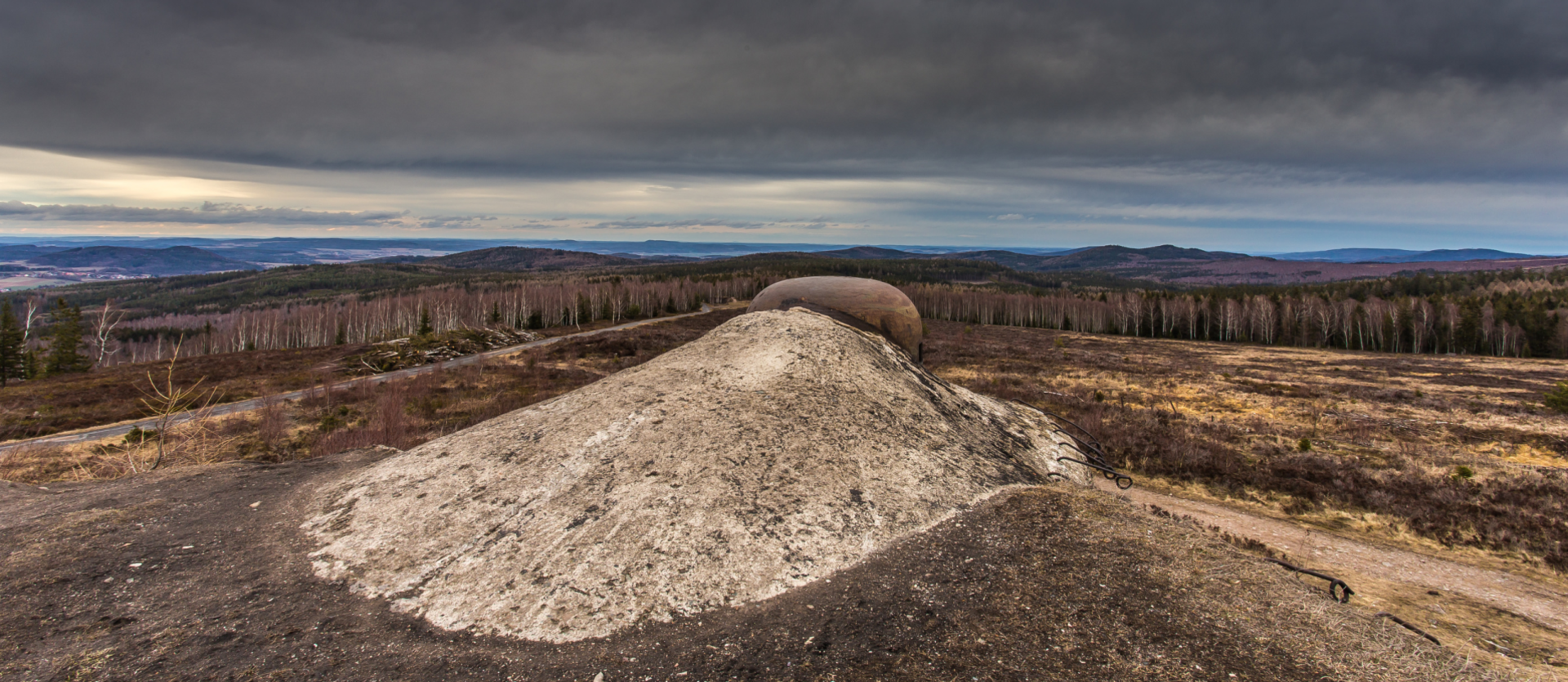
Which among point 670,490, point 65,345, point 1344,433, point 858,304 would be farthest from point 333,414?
point 65,345

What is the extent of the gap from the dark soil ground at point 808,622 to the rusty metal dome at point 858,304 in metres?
8.44

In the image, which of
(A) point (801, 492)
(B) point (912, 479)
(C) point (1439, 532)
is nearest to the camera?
(A) point (801, 492)

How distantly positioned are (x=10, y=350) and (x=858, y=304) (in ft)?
206

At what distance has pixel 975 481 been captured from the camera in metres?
10.2

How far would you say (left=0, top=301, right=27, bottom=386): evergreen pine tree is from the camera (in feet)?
129

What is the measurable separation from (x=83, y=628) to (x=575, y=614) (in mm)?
5375

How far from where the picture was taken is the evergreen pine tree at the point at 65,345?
45562mm

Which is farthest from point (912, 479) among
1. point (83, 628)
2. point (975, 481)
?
point (83, 628)

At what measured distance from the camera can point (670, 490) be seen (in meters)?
8.71

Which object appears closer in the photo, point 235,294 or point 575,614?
point 575,614

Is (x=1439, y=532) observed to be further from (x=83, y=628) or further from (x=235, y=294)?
(x=235, y=294)

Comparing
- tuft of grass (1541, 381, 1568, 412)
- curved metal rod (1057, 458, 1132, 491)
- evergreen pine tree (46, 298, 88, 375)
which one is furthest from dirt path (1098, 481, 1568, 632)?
evergreen pine tree (46, 298, 88, 375)

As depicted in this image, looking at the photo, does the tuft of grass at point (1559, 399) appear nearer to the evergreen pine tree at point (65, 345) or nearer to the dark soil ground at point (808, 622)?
the dark soil ground at point (808, 622)

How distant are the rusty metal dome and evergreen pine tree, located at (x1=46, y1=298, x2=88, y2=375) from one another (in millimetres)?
63890
